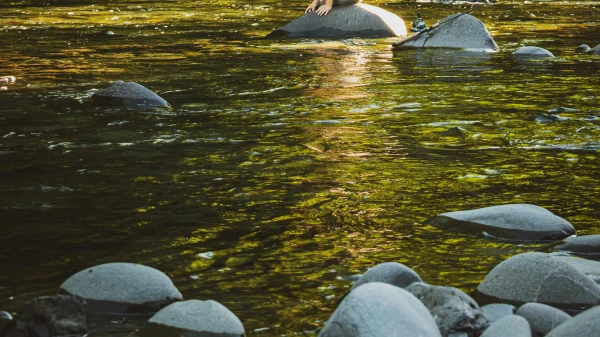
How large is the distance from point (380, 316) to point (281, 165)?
11.6 ft

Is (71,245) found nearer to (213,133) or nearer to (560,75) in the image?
(213,133)

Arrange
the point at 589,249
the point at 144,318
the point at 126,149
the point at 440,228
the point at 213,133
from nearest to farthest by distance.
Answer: the point at 144,318
the point at 589,249
the point at 440,228
the point at 126,149
the point at 213,133

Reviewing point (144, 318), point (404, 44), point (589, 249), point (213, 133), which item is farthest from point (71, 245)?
point (404, 44)

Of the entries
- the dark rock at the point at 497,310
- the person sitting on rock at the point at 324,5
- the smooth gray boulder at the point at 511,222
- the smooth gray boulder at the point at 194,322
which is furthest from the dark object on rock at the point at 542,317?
the person sitting on rock at the point at 324,5

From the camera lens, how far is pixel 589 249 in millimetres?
4984

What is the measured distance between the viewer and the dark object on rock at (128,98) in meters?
9.69

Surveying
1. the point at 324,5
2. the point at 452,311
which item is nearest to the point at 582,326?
the point at 452,311

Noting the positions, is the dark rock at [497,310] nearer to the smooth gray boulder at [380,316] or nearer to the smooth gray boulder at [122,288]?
the smooth gray boulder at [380,316]

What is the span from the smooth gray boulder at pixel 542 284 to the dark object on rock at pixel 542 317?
12.4 inches

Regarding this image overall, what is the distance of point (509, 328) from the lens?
12.2 ft

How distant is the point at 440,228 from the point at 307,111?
158 inches

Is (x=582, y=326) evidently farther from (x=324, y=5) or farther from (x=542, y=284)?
(x=324, y=5)

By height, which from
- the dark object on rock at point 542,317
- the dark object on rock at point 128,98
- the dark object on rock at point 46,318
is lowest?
the dark object on rock at point 128,98

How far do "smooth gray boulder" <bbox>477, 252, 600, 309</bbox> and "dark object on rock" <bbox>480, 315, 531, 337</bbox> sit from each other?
21.4 inches
